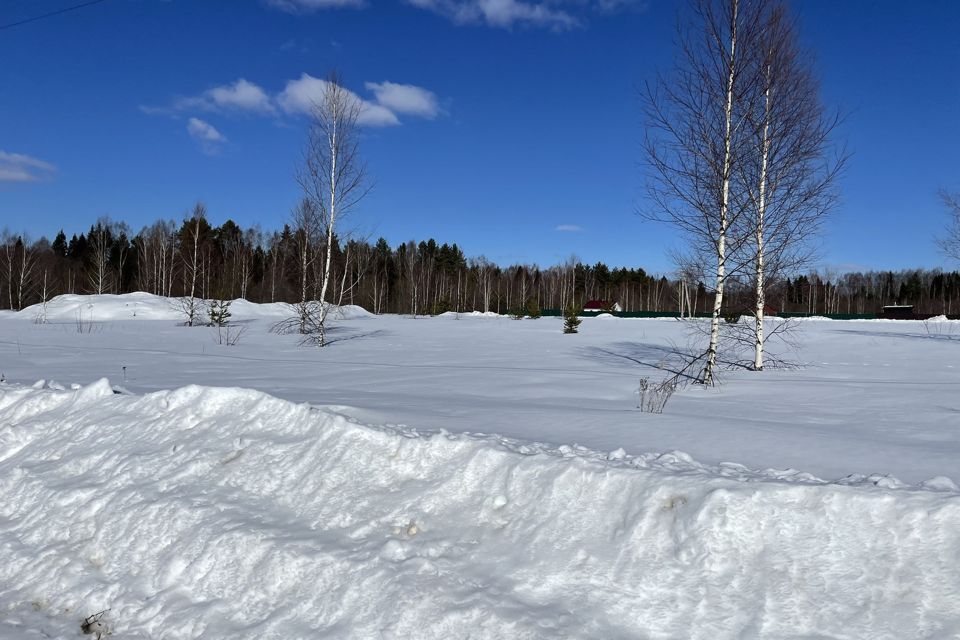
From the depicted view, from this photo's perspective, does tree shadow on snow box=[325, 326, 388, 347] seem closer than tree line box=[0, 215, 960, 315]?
Yes

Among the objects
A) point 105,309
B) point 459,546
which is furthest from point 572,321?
point 105,309

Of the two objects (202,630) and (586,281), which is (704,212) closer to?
(202,630)

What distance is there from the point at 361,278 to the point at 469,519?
51.3m

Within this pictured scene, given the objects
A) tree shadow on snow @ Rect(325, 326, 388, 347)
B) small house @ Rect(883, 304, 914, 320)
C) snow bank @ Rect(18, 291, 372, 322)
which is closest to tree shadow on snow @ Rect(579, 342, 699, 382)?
tree shadow on snow @ Rect(325, 326, 388, 347)

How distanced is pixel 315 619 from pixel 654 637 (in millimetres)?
1704

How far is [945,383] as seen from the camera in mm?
9812

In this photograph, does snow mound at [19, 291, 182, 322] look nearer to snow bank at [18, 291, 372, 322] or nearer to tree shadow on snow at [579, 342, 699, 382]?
snow bank at [18, 291, 372, 322]

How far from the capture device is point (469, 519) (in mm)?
3631

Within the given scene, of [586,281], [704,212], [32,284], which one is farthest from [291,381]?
[586,281]

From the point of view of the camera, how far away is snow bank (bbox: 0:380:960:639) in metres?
2.80

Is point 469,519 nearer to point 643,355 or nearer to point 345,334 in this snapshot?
point 643,355

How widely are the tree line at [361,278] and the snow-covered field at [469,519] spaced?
2113 centimetres

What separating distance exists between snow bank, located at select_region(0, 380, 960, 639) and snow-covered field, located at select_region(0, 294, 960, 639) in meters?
0.01

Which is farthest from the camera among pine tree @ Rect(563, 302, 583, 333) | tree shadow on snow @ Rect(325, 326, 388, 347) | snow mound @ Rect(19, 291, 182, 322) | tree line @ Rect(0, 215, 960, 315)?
tree line @ Rect(0, 215, 960, 315)
